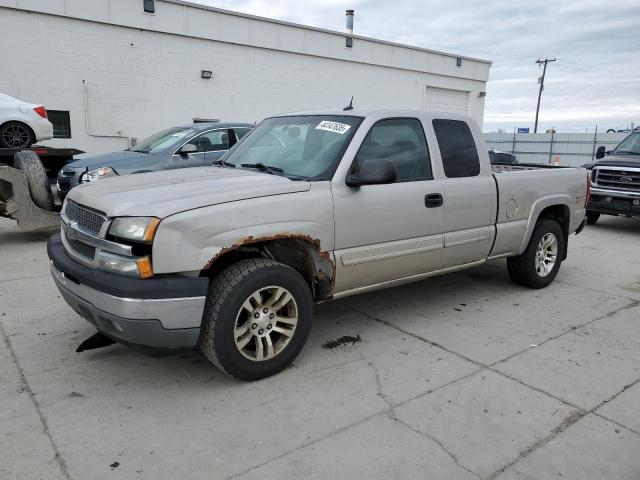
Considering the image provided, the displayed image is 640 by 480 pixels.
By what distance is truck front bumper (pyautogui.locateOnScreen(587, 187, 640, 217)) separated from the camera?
30.0 feet

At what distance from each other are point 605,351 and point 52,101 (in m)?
12.9

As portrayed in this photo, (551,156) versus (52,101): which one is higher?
(52,101)

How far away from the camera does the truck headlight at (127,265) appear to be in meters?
3.00

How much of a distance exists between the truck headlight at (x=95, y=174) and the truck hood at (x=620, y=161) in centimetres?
882

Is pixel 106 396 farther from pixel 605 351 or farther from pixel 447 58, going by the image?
pixel 447 58

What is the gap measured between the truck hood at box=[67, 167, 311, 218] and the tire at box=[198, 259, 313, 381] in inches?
19.0

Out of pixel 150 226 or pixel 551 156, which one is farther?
pixel 551 156

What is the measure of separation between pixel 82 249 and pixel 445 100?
2034 cm

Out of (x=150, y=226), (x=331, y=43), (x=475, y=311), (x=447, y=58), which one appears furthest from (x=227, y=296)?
(x=447, y=58)

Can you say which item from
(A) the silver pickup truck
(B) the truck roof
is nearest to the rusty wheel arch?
(A) the silver pickup truck

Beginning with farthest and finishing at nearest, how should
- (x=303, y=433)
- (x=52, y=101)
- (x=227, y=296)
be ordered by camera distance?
(x=52, y=101) < (x=227, y=296) < (x=303, y=433)

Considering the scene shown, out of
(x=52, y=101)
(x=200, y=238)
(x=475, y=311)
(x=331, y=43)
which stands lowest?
(x=475, y=311)

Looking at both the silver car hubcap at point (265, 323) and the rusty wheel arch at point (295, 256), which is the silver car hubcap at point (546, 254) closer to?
the rusty wheel arch at point (295, 256)

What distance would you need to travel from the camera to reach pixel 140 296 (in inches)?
117
